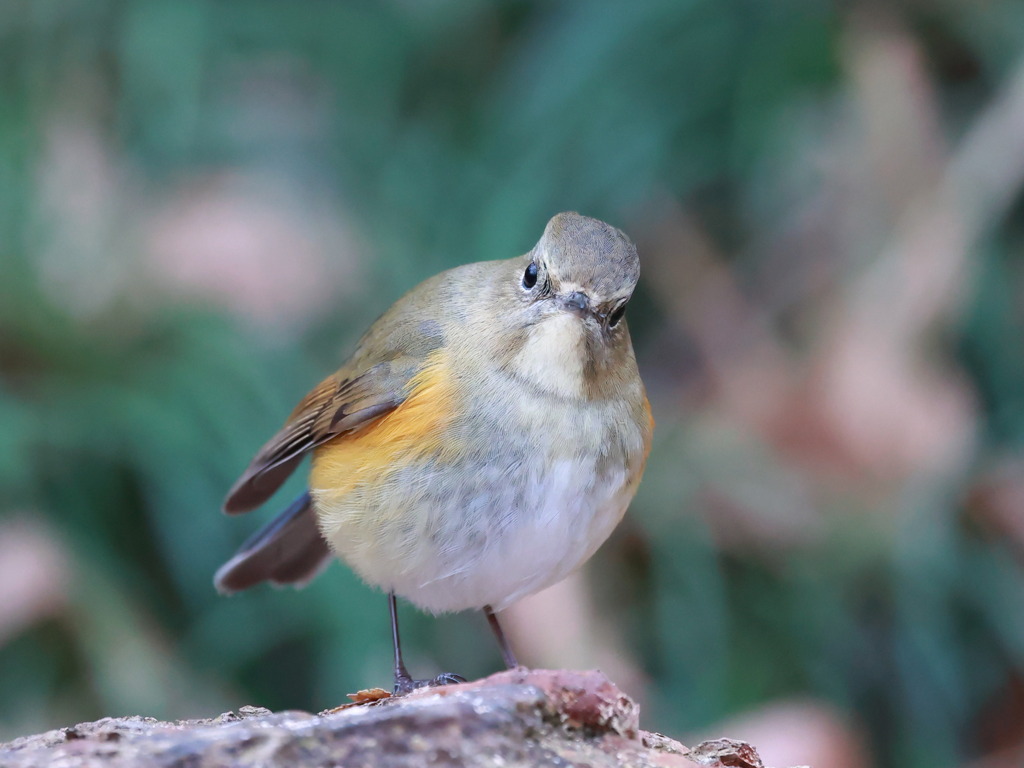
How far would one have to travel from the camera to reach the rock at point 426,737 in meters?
1.59

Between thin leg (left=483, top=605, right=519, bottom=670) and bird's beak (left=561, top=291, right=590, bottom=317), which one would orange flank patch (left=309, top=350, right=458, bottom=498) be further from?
thin leg (left=483, top=605, right=519, bottom=670)

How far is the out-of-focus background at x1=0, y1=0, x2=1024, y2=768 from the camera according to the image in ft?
12.9

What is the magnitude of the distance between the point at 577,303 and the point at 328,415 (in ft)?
2.48

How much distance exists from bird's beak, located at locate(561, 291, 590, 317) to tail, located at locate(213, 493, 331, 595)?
1115 millimetres

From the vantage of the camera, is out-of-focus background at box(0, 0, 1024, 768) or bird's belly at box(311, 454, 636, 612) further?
out-of-focus background at box(0, 0, 1024, 768)

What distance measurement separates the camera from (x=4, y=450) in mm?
3902

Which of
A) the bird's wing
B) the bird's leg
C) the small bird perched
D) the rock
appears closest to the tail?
the bird's wing

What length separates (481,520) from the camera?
8.21ft

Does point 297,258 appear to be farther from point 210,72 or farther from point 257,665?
point 257,665

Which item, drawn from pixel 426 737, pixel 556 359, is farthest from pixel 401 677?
pixel 426 737

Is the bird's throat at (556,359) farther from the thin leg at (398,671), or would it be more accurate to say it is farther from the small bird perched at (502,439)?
the thin leg at (398,671)

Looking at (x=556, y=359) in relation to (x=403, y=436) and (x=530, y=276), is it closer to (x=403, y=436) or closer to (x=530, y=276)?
(x=530, y=276)

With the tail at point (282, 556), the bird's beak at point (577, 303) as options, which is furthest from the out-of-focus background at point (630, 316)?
the bird's beak at point (577, 303)

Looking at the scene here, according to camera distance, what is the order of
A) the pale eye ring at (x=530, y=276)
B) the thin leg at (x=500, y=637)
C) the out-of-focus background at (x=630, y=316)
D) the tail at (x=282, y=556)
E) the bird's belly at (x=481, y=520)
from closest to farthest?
the bird's belly at (x=481, y=520) → the pale eye ring at (x=530, y=276) → the thin leg at (x=500, y=637) → the tail at (x=282, y=556) → the out-of-focus background at (x=630, y=316)
